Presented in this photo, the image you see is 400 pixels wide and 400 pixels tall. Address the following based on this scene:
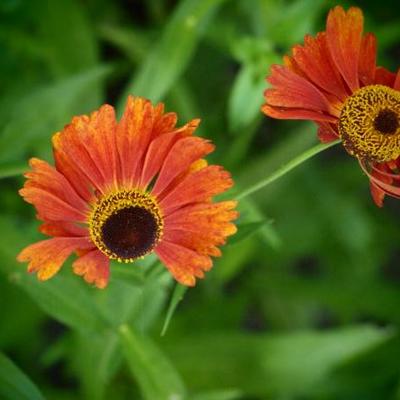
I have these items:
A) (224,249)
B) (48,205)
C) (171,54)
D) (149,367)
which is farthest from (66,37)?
(48,205)

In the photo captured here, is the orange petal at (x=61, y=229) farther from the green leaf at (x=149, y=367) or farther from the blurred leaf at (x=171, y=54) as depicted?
the blurred leaf at (x=171, y=54)

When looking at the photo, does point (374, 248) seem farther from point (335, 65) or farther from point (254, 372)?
point (335, 65)

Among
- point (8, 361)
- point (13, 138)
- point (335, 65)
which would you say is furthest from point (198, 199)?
point (13, 138)

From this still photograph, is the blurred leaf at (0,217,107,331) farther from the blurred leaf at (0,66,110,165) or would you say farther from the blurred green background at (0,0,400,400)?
the blurred leaf at (0,66,110,165)

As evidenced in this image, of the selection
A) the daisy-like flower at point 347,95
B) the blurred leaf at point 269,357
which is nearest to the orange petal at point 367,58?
the daisy-like flower at point 347,95

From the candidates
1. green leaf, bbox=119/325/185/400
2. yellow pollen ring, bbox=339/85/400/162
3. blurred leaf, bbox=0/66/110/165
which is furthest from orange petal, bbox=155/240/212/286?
blurred leaf, bbox=0/66/110/165

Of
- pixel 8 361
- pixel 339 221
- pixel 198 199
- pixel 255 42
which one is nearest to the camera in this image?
pixel 198 199
